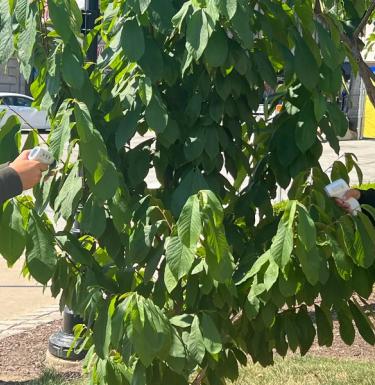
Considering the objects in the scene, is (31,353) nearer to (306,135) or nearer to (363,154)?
(306,135)

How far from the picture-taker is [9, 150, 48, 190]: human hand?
103 inches

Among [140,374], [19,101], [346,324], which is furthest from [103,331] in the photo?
[19,101]

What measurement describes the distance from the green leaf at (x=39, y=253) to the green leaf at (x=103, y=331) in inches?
8.7

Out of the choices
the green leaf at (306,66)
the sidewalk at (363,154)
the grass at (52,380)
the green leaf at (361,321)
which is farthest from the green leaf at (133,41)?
the sidewalk at (363,154)

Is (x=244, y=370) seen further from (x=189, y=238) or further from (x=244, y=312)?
(x=189, y=238)

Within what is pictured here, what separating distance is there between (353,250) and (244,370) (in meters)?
2.82

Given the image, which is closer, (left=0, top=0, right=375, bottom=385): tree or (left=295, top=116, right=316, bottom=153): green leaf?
(left=0, top=0, right=375, bottom=385): tree

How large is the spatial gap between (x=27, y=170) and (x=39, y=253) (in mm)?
273

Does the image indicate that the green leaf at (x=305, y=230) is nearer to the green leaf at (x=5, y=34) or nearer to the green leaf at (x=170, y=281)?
the green leaf at (x=170, y=281)

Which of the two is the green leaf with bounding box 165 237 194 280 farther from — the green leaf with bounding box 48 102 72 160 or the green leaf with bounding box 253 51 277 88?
the green leaf with bounding box 253 51 277 88

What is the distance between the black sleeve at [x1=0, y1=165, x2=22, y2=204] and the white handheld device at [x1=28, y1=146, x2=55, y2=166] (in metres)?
0.08

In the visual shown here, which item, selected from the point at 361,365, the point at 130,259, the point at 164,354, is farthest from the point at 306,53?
the point at 361,365

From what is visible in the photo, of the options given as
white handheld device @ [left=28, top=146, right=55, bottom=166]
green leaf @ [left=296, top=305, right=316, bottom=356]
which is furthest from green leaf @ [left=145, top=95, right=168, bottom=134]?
green leaf @ [left=296, top=305, right=316, bottom=356]

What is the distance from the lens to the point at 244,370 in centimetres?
537
